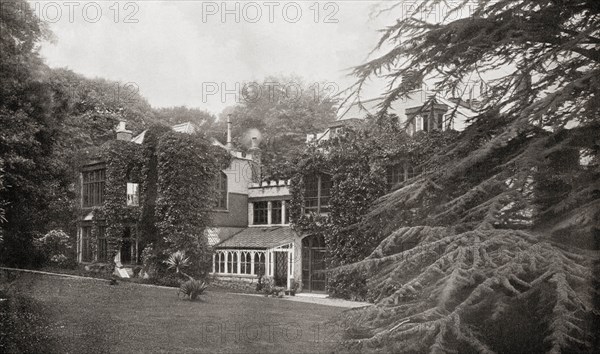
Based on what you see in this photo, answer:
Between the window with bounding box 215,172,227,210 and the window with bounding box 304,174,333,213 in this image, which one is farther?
the window with bounding box 215,172,227,210

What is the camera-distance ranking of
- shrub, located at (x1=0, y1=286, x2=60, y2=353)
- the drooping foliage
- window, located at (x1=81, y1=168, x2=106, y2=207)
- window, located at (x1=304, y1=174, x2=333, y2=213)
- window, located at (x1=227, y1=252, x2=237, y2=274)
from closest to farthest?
the drooping foliage
shrub, located at (x1=0, y1=286, x2=60, y2=353)
window, located at (x1=304, y1=174, x2=333, y2=213)
window, located at (x1=227, y1=252, x2=237, y2=274)
window, located at (x1=81, y1=168, x2=106, y2=207)

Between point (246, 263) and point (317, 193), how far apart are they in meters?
5.18

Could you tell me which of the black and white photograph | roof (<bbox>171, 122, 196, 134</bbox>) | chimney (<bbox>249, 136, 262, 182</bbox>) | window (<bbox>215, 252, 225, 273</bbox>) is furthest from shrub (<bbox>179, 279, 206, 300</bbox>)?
chimney (<bbox>249, 136, 262, 182</bbox>)

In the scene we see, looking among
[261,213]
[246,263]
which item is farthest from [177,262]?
[261,213]

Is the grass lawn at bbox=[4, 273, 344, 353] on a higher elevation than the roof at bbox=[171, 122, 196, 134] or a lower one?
lower

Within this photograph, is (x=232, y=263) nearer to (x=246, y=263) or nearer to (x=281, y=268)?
(x=246, y=263)

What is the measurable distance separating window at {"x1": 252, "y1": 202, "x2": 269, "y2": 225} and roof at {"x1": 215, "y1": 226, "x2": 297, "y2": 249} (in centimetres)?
63

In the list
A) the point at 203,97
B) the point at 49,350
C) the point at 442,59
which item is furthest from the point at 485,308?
the point at 203,97

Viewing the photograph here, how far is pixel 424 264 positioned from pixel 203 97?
28.4 ft

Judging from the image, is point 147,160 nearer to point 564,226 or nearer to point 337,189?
point 337,189

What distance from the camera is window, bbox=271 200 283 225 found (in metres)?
27.4

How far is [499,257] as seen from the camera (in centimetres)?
492

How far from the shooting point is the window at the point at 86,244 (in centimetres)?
2781

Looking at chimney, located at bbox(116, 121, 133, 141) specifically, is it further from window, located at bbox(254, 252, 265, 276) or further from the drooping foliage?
the drooping foliage
